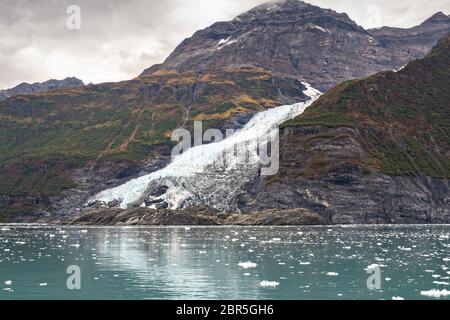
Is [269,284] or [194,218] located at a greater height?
[194,218]

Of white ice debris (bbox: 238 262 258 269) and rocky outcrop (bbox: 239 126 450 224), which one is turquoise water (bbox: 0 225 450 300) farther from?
rocky outcrop (bbox: 239 126 450 224)

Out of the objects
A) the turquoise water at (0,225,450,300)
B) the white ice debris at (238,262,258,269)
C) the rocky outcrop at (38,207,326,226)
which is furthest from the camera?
the rocky outcrop at (38,207,326,226)

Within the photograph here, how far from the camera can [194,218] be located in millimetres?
176375

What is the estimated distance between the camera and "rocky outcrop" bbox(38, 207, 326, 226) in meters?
167

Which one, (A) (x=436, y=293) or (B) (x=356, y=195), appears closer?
(A) (x=436, y=293)

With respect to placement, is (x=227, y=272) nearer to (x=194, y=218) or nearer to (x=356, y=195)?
(x=194, y=218)

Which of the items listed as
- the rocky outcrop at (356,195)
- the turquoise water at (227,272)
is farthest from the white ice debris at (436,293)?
the rocky outcrop at (356,195)

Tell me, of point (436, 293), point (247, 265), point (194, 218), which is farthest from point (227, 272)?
point (194, 218)

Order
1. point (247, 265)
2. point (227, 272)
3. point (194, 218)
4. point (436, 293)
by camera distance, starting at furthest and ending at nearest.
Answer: point (194, 218)
point (247, 265)
point (227, 272)
point (436, 293)

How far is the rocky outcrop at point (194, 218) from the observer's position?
167125 millimetres

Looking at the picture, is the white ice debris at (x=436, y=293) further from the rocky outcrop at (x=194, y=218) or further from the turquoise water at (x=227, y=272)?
the rocky outcrop at (x=194, y=218)

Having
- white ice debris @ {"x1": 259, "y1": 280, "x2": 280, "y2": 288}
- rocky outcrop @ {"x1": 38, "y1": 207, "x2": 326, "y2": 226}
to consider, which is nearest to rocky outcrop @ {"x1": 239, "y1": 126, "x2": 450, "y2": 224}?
rocky outcrop @ {"x1": 38, "y1": 207, "x2": 326, "y2": 226}
